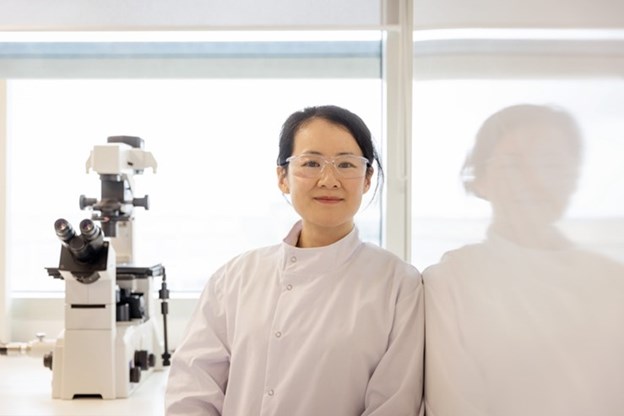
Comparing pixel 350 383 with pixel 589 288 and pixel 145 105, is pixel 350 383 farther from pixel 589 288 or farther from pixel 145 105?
pixel 145 105

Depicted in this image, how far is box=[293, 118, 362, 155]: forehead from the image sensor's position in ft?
4.81

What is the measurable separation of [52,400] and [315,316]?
1749mm

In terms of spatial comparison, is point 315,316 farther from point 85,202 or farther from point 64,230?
point 85,202

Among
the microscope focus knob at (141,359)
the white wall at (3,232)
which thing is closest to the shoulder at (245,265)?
the microscope focus knob at (141,359)

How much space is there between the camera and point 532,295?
26.1 inches

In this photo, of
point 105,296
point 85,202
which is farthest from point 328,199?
point 85,202

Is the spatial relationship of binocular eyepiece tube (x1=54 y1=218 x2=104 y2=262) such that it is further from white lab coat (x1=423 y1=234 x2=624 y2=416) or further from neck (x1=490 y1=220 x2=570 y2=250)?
neck (x1=490 y1=220 x2=570 y2=250)

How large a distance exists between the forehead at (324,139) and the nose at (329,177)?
33 mm

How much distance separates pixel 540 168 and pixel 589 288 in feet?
0.51

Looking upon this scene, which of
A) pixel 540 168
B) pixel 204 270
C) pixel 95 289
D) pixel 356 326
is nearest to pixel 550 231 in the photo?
pixel 540 168

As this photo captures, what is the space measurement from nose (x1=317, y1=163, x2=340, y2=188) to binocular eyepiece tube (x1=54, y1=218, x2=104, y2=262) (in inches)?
57.9

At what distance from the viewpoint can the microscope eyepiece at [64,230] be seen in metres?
2.58

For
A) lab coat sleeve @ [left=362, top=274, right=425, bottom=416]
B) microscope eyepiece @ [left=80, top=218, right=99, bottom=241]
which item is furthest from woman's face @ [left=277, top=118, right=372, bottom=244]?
microscope eyepiece @ [left=80, top=218, right=99, bottom=241]

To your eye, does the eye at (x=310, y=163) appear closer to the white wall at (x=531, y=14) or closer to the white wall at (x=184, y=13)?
the white wall at (x=531, y=14)
